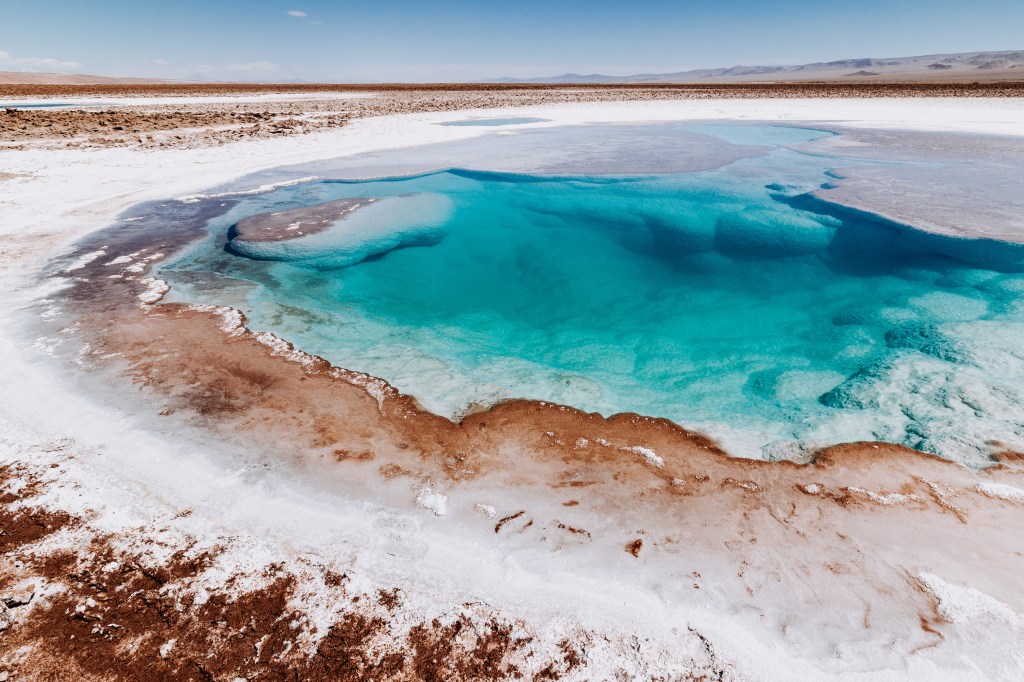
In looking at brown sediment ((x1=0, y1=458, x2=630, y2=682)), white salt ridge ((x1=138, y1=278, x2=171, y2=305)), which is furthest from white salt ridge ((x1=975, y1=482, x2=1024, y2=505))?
white salt ridge ((x1=138, y1=278, x2=171, y2=305))

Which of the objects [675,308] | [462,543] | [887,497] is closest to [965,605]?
[887,497]

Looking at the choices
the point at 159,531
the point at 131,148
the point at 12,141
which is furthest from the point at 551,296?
the point at 12,141

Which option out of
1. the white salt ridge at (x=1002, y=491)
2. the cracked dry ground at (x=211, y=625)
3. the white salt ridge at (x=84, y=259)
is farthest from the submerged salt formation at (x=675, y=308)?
the cracked dry ground at (x=211, y=625)

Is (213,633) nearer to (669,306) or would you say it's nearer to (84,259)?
(669,306)

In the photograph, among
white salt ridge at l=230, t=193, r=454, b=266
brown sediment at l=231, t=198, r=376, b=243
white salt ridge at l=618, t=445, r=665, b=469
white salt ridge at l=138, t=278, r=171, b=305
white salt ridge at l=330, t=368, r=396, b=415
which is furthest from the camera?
brown sediment at l=231, t=198, r=376, b=243

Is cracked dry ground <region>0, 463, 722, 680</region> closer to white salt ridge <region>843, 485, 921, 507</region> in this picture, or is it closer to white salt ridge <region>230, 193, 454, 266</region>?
white salt ridge <region>843, 485, 921, 507</region>

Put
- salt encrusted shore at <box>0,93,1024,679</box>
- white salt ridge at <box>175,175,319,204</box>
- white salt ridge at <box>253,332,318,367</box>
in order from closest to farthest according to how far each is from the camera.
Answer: salt encrusted shore at <box>0,93,1024,679</box> → white salt ridge at <box>253,332,318,367</box> → white salt ridge at <box>175,175,319,204</box>
